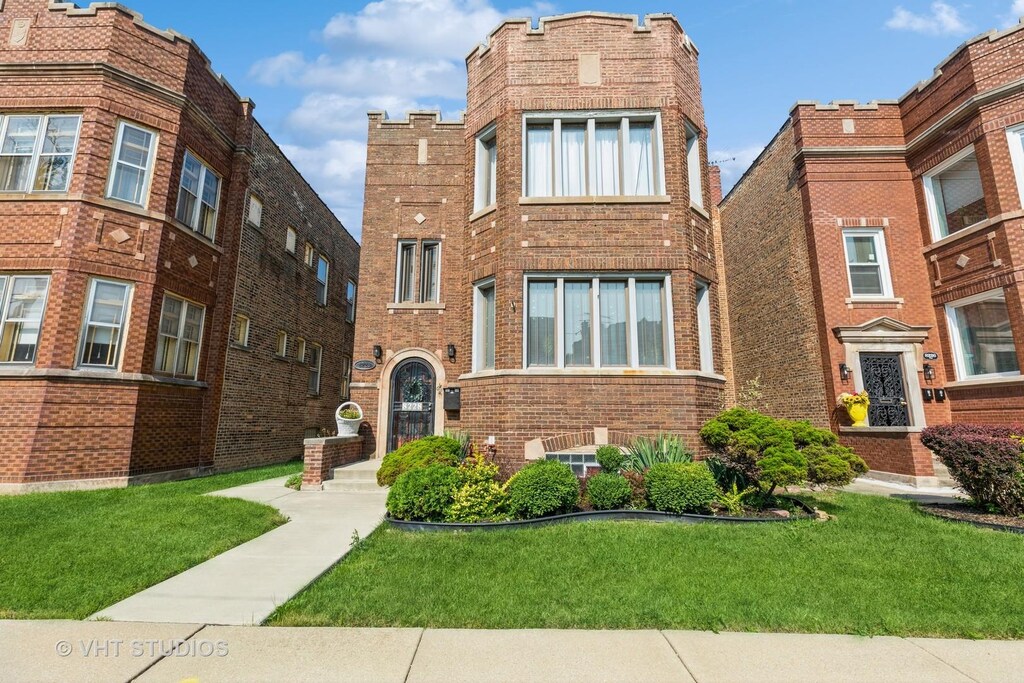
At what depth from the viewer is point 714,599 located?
3.81m

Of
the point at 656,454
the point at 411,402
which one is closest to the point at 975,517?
the point at 656,454

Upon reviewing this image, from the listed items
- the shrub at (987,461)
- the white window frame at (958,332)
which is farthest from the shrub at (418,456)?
the white window frame at (958,332)

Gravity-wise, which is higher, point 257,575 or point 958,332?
point 958,332

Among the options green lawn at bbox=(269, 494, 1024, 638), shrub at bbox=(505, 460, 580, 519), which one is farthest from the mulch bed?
shrub at bbox=(505, 460, 580, 519)

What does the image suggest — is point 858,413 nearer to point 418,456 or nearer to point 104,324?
point 418,456

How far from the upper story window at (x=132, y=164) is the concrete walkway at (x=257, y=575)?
8122 mm

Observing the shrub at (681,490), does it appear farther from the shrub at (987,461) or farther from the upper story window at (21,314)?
A: the upper story window at (21,314)

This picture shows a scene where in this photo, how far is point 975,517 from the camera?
6379 millimetres

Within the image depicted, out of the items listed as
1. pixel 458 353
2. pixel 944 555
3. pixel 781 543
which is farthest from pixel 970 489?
pixel 458 353

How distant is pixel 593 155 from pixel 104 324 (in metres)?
10.7

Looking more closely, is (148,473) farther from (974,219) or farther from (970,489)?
(974,219)

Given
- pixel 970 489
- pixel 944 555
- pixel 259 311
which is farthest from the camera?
pixel 259 311

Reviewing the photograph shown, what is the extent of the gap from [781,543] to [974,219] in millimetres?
11447

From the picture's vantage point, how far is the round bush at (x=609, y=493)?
6387mm
